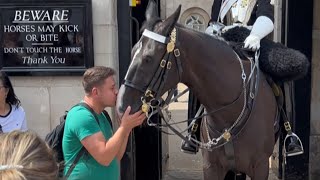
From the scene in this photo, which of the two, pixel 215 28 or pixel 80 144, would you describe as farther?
pixel 215 28

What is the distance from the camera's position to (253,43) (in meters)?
4.14

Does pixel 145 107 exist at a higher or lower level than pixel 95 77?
lower

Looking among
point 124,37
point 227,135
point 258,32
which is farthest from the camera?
point 124,37

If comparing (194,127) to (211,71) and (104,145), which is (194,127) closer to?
(211,71)

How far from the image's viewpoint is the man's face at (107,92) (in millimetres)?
3205

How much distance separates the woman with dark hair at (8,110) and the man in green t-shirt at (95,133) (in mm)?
1160

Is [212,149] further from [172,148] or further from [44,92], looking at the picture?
[172,148]

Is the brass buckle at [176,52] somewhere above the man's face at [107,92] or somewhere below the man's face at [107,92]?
above

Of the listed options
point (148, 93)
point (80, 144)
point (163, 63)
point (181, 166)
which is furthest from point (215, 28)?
point (181, 166)

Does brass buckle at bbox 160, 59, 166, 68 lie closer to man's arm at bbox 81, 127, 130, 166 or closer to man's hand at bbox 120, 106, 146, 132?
man's hand at bbox 120, 106, 146, 132

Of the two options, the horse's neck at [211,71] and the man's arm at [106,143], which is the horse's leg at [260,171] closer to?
the horse's neck at [211,71]

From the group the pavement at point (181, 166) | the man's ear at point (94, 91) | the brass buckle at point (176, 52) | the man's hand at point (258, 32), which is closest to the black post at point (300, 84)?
the pavement at point (181, 166)

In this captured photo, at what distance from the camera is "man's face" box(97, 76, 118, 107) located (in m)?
3.21

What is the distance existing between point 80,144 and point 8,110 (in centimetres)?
138
